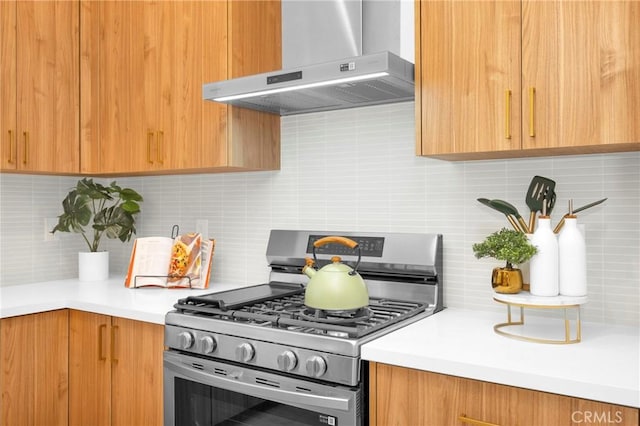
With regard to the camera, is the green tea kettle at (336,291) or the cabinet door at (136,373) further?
the cabinet door at (136,373)

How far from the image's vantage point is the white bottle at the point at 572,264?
1455mm

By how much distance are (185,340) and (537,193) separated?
3.97 feet

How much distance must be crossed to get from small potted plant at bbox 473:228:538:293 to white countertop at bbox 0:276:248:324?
3.58 feet

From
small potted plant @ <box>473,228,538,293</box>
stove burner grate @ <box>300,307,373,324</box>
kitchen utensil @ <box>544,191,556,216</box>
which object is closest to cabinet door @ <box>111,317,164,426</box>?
stove burner grate @ <box>300,307,373,324</box>

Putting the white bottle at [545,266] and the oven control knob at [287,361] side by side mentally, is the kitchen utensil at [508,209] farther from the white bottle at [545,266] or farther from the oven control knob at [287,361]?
the oven control knob at [287,361]

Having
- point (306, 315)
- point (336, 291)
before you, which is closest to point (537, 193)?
point (336, 291)

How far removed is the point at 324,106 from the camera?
2166mm

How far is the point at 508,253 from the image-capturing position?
1.48 m

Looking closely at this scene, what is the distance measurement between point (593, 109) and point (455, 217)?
0.65m

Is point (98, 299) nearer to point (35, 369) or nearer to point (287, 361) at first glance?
point (35, 369)

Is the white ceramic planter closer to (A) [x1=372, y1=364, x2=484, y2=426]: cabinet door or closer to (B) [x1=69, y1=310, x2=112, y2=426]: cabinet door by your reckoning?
(B) [x1=69, y1=310, x2=112, y2=426]: cabinet door

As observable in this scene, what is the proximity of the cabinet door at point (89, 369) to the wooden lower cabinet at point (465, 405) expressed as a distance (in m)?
1.15

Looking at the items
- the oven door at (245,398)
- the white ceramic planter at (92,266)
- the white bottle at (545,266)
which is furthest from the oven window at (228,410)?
the white ceramic planter at (92,266)

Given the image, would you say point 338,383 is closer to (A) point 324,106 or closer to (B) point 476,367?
(B) point 476,367
